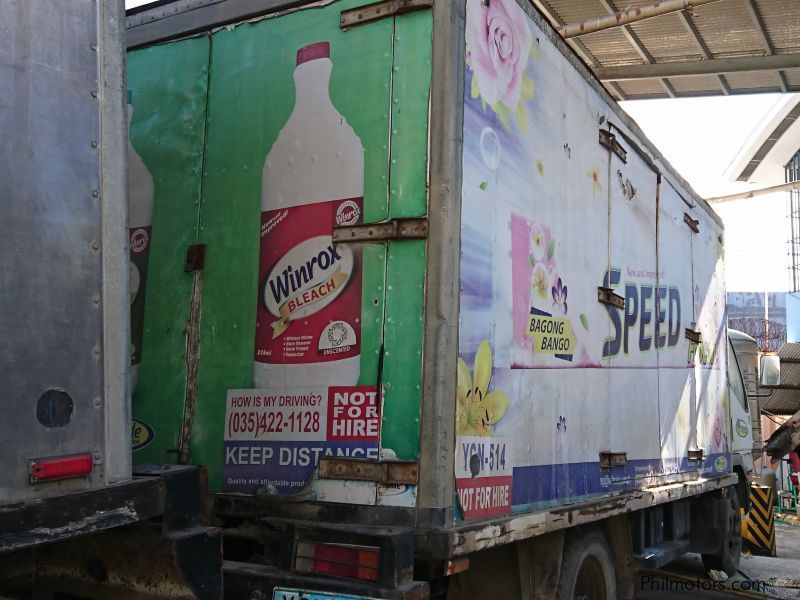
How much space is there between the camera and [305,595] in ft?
10.8

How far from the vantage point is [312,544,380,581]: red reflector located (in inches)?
129

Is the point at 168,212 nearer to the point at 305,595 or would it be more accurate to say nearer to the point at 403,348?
the point at 403,348

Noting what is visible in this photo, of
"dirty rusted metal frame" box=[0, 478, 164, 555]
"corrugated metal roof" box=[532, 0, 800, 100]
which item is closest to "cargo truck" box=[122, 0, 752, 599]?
"dirty rusted metal frame" box=[0, 478, 164, 555]

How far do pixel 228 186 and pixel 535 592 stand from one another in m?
2.67

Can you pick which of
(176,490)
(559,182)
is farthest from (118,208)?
(559,182)

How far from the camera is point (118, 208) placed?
2.58 m

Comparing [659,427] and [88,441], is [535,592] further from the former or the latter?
[88,441]

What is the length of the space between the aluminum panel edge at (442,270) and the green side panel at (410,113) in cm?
4

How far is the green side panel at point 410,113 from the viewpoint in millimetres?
3660

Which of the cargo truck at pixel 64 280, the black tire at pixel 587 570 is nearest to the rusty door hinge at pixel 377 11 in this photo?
the cargo truck at pixel 64 280

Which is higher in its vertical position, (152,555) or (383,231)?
(383,231)

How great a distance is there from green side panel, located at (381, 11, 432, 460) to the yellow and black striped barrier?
9.06 m

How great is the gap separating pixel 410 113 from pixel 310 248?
77 cm

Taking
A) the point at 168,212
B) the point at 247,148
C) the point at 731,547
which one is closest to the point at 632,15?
the point at 731,547
